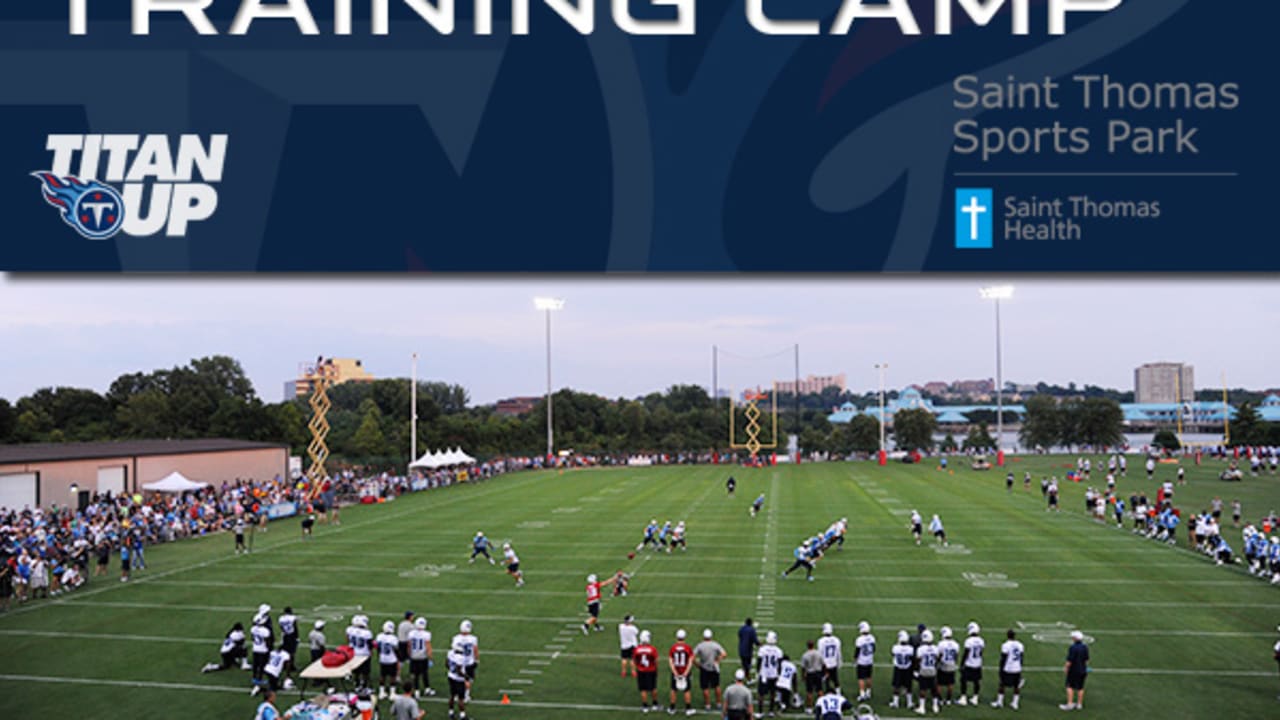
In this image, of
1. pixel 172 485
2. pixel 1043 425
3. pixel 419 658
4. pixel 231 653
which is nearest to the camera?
pixel 419 658

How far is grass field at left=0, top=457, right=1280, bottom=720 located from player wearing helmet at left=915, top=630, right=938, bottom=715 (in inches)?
15.9

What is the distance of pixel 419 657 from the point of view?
14250 mm

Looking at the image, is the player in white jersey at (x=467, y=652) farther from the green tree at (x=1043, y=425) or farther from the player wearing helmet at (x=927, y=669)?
the green tree at (x=1043, y=425)

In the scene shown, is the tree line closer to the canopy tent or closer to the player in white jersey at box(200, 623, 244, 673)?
the canopy tent

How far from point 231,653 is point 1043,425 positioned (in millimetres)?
77882

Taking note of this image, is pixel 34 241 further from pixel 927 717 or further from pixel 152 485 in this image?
pixel 152 485

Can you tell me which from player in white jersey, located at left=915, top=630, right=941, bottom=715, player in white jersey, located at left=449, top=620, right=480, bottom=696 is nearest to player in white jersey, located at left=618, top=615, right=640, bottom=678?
player in white jersey, located at left=449, top=620, right=480, bottom=696

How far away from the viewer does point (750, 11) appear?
8.88 metres

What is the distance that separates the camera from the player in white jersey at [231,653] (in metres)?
15.7

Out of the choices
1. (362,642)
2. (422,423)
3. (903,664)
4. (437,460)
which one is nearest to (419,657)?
(362,642)

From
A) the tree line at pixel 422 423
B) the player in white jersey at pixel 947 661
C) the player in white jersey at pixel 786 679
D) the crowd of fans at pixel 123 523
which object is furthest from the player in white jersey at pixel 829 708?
the tree line at pixel 422 423

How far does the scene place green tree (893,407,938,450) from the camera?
76500 mm

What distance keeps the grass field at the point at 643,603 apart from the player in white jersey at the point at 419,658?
0.38 meters

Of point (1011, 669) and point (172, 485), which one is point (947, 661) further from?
point (172, 485)
